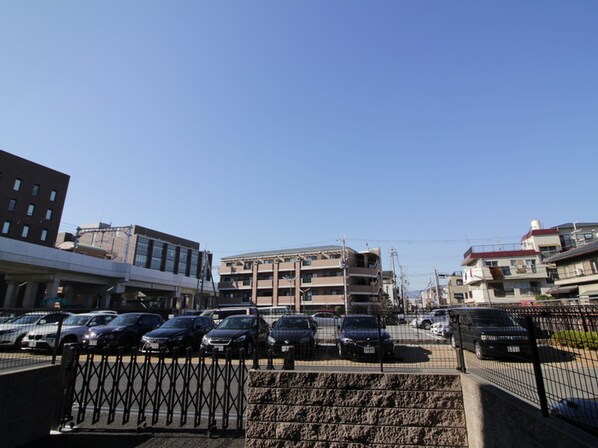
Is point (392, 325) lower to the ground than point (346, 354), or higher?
higher

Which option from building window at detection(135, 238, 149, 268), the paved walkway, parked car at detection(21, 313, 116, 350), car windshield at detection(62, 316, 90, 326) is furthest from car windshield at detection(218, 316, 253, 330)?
building window at detection(135, 238, 149, 268)

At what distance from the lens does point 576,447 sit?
8.21 feet

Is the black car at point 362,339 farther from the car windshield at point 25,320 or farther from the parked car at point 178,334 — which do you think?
the car windshield at point 25,320

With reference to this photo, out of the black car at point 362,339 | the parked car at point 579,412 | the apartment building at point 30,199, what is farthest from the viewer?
the apartment building at point 30,199

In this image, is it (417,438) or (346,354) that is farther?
(346,354)

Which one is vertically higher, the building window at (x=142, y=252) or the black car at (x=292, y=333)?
the building window at (x=142, y=252)

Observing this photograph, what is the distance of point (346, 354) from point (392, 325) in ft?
4.62

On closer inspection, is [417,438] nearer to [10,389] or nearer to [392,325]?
[392,325]

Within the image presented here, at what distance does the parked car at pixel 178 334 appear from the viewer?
42.2 ft

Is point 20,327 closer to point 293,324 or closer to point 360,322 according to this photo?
point 293,324

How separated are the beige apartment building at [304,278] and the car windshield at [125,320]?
4011cm

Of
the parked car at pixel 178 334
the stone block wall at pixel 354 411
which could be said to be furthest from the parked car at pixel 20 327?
the stone block wall at pixel 354 411

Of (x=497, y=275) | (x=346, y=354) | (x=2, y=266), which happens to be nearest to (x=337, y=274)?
(x=497, y=275)

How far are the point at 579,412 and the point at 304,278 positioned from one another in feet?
189
